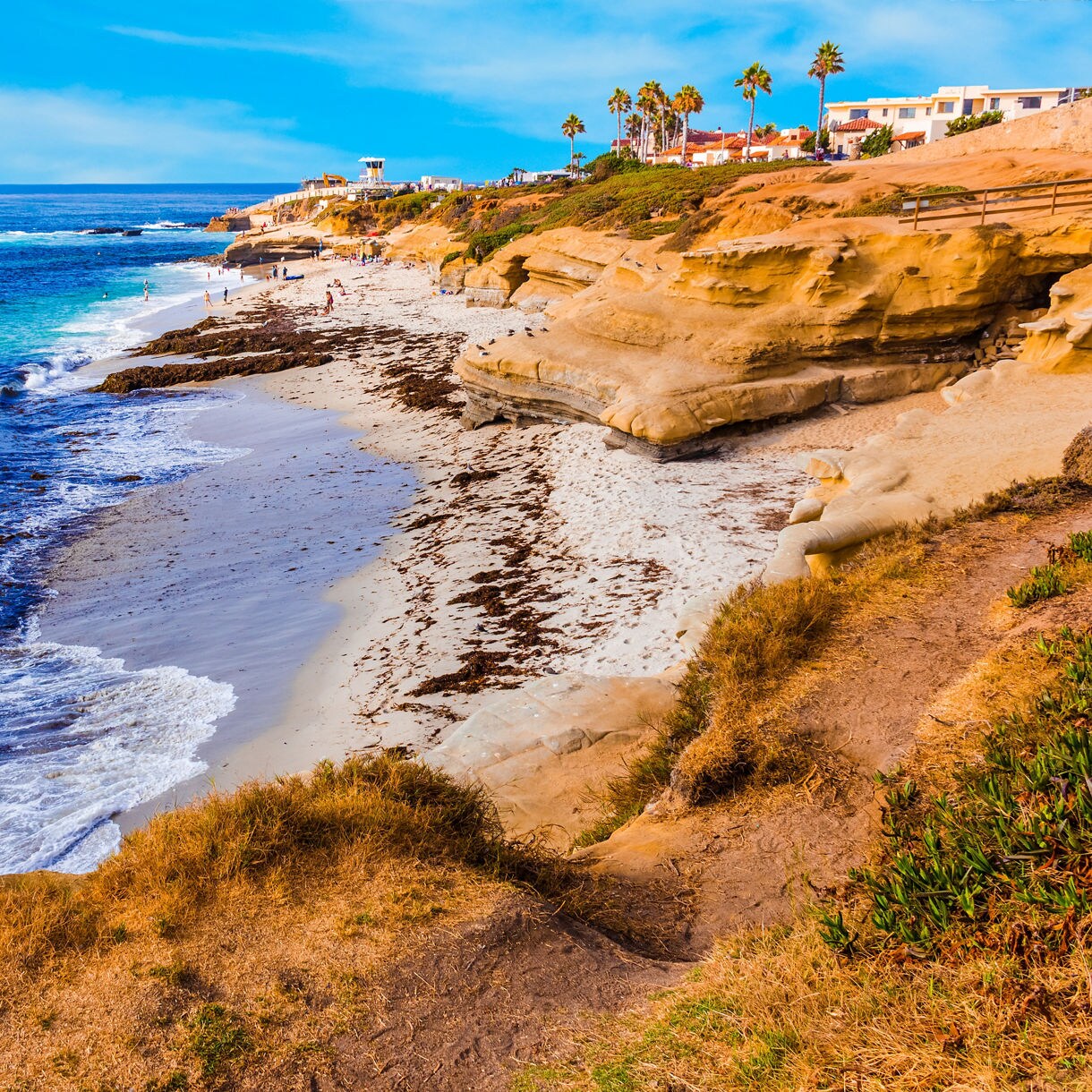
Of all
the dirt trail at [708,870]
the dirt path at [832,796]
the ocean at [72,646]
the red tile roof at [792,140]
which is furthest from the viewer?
the red tile roof at [792,140]

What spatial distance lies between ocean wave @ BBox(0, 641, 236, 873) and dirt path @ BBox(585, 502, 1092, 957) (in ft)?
17.6

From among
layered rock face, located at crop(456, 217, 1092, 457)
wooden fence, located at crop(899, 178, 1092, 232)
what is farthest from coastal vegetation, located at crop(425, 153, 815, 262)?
layered rock face, located at crop(456, 217, 1092, 457)

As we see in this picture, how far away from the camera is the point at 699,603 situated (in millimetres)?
7918

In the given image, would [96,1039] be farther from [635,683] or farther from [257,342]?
[257,342]

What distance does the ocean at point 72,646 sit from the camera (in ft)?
27.1

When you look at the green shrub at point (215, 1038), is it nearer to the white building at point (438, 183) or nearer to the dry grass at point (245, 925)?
the dry grass at point (245, 925)

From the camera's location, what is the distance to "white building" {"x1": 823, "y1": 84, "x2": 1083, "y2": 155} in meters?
61.6

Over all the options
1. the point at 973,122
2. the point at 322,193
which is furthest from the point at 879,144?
the point at 322,193

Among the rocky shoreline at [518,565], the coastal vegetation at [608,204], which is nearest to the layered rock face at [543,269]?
the coastal vegetation at [608,204]

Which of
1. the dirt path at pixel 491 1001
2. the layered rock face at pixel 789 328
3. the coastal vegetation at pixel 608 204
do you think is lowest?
the dirt path at pixel 491 1001

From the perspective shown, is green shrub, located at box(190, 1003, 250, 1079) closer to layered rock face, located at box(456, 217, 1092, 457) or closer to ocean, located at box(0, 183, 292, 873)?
ocean, located at box(0, 183, 292, 873)

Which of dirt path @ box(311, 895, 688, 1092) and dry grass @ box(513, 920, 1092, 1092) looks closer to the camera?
dry grass @ box(513, 920, 1092, 1092)

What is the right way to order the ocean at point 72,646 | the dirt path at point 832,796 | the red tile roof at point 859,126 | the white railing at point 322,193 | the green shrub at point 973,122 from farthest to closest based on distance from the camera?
1. the white railing at point 322,193
2. the red tile roof at point 859,126
3. the green shrub at point 973,122
4. the ocean at point 72,646
5. the dirt path at point 832,796

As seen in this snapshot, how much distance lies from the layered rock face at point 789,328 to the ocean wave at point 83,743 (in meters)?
9.43
